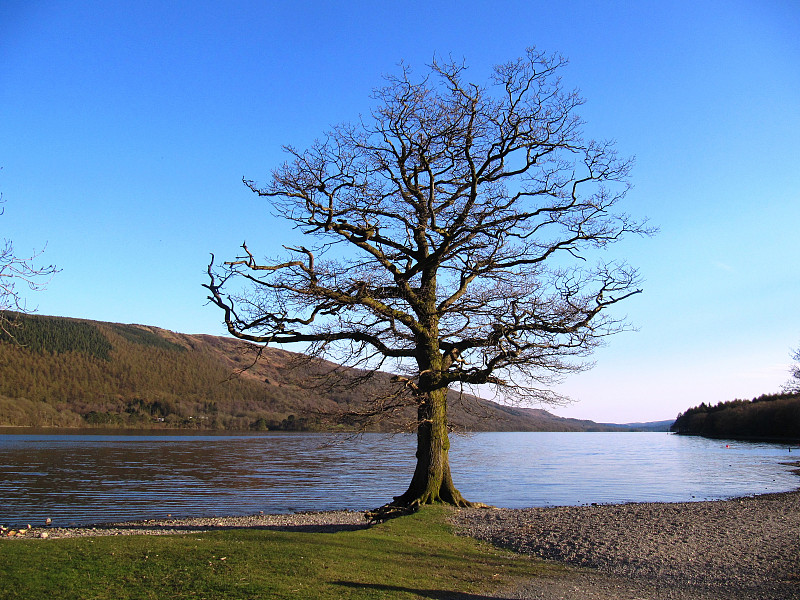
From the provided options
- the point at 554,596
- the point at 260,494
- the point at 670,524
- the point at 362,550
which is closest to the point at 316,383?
the point at 362,550

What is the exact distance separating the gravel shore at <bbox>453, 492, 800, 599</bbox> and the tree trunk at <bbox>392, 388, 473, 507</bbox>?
926 mm

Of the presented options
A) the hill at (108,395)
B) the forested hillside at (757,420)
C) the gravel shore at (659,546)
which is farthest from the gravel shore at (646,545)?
the hill at (108,395)

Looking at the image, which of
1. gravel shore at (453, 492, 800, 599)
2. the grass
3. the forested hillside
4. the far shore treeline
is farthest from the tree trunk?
the far shore treeline

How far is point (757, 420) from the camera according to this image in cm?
11706

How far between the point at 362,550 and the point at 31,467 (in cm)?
4504

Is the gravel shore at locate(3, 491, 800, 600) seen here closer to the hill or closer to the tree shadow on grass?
the tree shadow on grass

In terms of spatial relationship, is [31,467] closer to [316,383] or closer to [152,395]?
[316,383]

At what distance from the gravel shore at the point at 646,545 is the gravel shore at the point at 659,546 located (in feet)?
0.06

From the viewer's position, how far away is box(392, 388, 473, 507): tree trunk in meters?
16.6

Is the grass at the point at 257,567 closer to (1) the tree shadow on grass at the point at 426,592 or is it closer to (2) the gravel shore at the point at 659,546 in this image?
(1) the tree shadow on grass at the point at 426,592

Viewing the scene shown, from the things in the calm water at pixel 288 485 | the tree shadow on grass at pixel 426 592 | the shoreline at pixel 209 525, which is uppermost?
the tree shadow on grass at pixel 426 592

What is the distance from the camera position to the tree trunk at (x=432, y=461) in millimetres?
16594

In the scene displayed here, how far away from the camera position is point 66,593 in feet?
23.0

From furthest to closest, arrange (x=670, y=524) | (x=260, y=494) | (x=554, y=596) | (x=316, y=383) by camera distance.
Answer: (x=260, y=494), (x=316, y=383), (x=670, y=524), (x=554, y=596)
